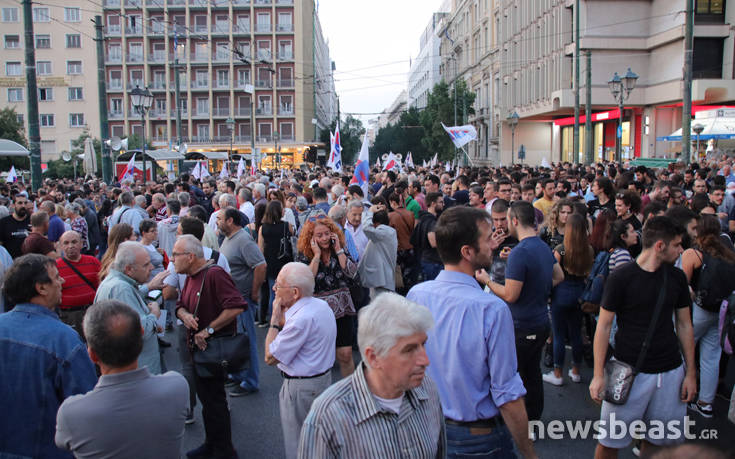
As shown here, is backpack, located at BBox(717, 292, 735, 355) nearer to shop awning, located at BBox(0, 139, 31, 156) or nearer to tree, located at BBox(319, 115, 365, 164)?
shop awning, located at BBox(0, 139, 31, 156)

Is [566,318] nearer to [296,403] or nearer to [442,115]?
[296,403]

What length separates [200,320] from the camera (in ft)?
15.1

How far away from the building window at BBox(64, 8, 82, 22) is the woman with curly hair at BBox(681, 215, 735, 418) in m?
72.7

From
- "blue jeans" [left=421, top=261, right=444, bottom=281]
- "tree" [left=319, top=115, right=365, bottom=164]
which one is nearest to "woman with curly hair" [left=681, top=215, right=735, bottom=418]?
"blue jeans" [left=421, top=261, right=444, bottom=281]

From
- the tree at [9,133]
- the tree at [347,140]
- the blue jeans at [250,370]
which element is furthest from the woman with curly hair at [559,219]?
the tree at [347,140]

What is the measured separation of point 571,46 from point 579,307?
108 feet

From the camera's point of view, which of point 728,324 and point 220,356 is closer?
point 220,356

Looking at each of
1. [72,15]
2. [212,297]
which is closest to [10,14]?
[72,15]

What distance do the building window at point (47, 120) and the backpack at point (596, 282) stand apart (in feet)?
235

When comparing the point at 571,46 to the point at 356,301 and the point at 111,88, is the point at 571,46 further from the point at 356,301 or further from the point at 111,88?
the point at 111,88

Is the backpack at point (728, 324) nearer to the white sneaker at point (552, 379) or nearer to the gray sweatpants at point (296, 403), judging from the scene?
the white sneaker at point (552, 379)

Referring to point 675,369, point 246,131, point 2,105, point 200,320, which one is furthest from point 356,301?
point 2,105

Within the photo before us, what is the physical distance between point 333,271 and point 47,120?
2788 inches

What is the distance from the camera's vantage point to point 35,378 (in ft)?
10.4
